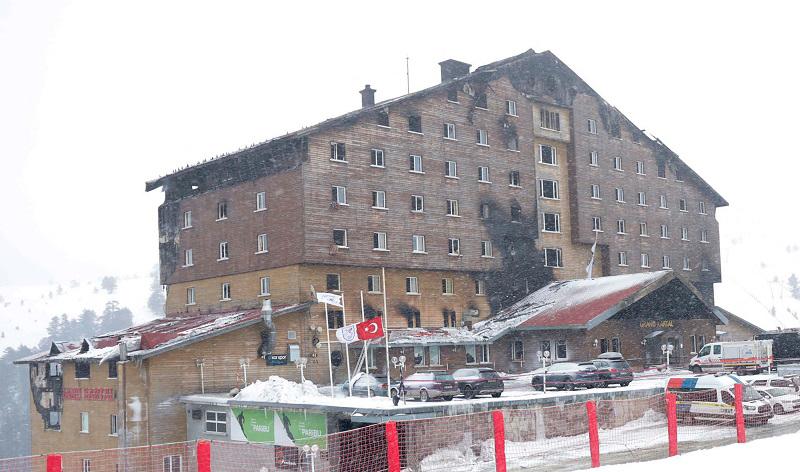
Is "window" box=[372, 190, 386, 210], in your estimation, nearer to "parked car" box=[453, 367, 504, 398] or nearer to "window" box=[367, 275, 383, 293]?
"window" box=[367, 275, 383, 293]

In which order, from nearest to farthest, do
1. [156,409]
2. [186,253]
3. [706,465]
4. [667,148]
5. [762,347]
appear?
[706,465] < [156,409] < [762,347] < [186,253] < [667,148]

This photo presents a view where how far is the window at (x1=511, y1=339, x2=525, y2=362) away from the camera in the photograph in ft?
195

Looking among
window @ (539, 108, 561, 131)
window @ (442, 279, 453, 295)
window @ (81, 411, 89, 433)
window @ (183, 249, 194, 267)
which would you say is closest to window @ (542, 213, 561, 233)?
window @ (539, 108, 561, 131)

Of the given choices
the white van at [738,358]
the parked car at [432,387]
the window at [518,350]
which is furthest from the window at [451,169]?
the parked car at [432,387]

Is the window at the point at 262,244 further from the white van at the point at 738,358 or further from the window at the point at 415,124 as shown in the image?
the white van at the point at 738,358

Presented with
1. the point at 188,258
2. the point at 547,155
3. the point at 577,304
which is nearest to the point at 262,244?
the point at 188,258

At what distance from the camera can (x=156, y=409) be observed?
46719 millimetres

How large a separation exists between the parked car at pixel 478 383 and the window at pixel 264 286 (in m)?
19.9

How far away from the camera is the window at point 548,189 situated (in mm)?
68125

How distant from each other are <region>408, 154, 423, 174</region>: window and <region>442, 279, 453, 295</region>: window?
7.60 metres

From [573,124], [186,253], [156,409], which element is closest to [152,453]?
[156,409]

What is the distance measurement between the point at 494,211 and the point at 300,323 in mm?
18219

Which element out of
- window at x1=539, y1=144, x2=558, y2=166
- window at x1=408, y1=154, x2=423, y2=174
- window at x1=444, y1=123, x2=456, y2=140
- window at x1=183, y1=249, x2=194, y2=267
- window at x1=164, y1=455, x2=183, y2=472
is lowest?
window at x1=164, y1=455, x2=183, y2=472

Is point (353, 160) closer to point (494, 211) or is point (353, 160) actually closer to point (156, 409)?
point (494, 211)
